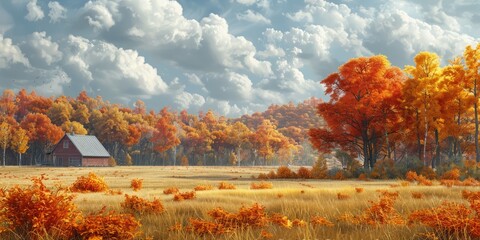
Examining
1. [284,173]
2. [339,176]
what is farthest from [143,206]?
[284,173]

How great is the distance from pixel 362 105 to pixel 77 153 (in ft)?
206

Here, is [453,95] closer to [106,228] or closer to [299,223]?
[299,223]

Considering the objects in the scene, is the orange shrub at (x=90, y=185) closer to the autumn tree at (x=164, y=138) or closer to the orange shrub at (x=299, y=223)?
the orange shrub at (x=299, y=223)

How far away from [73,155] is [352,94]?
2430 inches

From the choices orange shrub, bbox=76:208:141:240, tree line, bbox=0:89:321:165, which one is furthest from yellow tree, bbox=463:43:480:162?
tree line, bbox=0:89:321:165

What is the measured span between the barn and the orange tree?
5625cm

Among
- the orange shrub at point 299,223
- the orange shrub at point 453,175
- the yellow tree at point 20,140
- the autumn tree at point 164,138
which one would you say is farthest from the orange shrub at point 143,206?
the autumn tree at point 164,138

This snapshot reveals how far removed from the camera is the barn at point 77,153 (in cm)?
8575

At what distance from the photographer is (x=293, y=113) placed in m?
179

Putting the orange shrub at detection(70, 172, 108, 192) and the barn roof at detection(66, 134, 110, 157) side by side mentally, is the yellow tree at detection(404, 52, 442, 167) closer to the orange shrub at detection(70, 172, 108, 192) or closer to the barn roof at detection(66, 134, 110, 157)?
the orange shrub at detection(70, 172, 108, 192)

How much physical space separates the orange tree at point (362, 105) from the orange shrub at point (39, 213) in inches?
1429

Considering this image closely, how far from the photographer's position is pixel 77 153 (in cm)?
8569

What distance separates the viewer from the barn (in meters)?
85.8

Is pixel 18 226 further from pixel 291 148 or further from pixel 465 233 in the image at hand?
pixel 291 148
